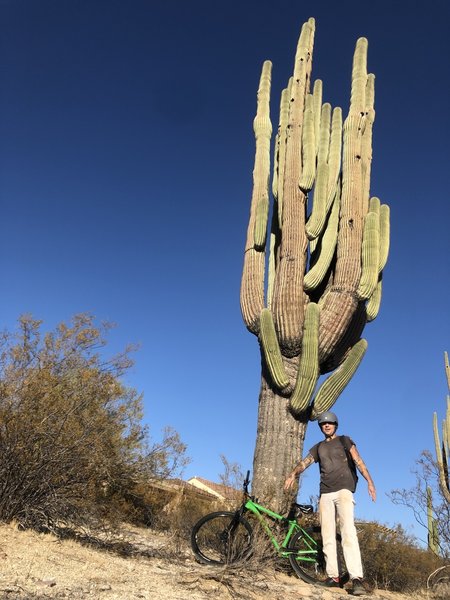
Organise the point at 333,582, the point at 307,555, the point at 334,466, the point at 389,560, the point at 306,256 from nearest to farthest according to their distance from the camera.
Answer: the point at 333,582, the point at 334,466, the point at 307,555, the point at 389,560, the point at 306,256

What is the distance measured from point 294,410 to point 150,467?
6.06m

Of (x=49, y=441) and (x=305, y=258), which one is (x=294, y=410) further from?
(x=49, y=441)

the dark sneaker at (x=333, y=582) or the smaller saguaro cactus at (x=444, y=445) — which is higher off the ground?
the smaller saguaro cactus at (x=444, y=445)

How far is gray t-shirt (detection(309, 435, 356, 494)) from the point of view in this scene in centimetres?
507

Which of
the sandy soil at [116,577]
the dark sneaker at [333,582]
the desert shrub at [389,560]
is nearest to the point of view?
the sandy soil at [116,577]

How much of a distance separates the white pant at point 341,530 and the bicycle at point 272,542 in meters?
0.28

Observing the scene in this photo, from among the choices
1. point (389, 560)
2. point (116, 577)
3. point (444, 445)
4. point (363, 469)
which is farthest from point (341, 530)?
point (444, 445)

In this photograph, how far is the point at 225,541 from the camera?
17.7 feet

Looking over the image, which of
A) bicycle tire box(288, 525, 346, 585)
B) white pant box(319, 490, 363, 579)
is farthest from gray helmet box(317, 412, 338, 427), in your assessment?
bicycle tire box(288, 525, 346, 585)

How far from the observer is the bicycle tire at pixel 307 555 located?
5223mm

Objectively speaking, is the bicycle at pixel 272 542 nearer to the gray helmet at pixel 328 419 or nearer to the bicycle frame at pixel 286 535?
the bicycle frame at pixel 286 535

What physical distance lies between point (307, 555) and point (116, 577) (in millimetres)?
2343

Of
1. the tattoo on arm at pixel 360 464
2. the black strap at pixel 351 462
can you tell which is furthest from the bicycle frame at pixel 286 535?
the tattoo on arm at pixel 360 464

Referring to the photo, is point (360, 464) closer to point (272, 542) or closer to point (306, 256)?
point (272, 542)
